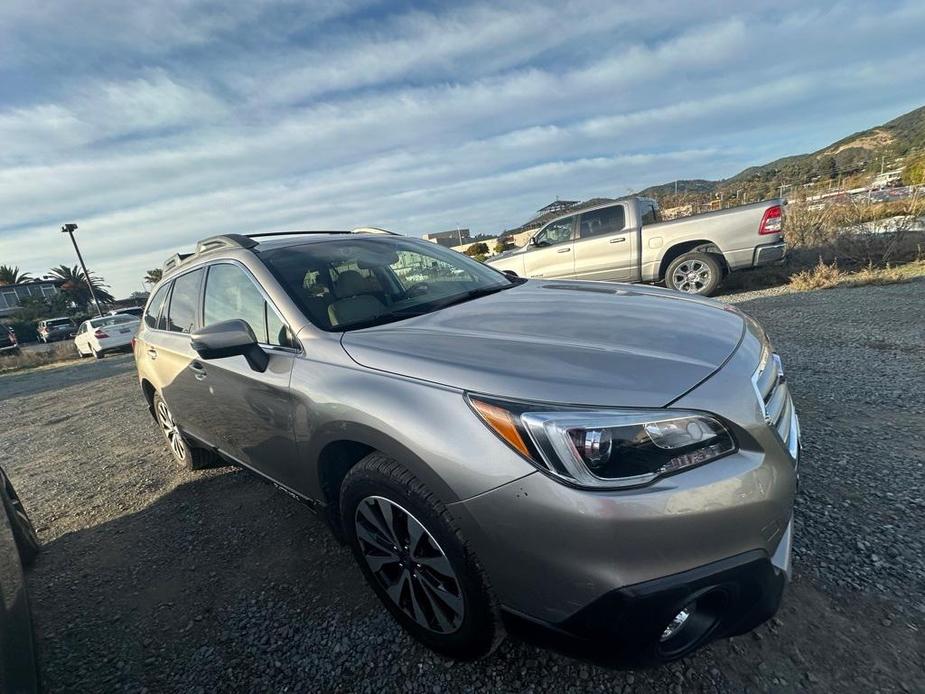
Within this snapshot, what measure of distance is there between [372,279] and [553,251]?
6.99m

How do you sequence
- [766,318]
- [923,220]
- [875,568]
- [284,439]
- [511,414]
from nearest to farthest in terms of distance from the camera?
[511,414]
[875,568]
[284,439]
[766,318]
[923,220]

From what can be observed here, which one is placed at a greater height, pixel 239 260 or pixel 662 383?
pixel 239 260

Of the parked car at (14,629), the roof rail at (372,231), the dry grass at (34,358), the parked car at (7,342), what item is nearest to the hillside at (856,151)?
the roof rail at (372,231)

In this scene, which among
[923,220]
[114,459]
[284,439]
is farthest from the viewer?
[923,220]

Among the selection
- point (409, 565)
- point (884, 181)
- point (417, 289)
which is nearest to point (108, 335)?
point (417, 289)

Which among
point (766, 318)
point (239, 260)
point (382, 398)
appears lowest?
point (766, 318)

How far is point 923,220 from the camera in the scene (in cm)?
827

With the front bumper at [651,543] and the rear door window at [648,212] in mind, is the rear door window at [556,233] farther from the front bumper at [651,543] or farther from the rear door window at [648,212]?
the front bumper at [651,543]

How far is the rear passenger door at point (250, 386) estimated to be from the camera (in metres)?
2.15

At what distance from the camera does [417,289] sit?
2.66 meters

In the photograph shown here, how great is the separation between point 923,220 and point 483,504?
11060 millimetres

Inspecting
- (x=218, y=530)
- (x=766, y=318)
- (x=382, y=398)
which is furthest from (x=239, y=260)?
(x=766, y=318)

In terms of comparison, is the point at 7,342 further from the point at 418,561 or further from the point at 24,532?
the point at 418,561

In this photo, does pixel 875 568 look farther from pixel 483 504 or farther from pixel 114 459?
pixel 114 459
